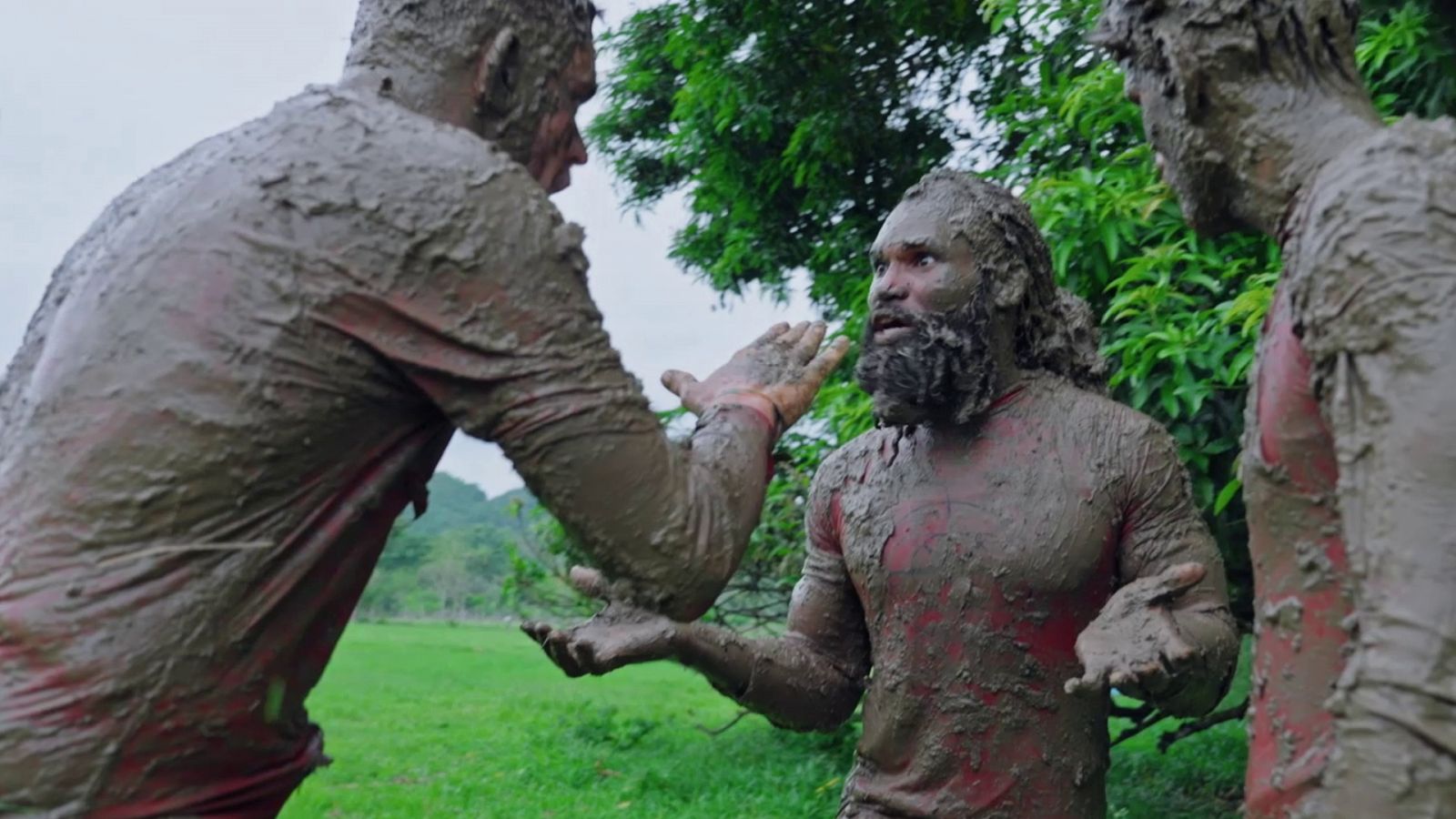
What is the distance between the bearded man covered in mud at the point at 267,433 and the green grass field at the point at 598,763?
18.1 ft

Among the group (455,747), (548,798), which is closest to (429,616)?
(455,747)

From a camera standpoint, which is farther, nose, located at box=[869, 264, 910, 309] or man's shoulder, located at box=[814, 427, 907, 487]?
man's shoulder, located at box=[814, 427, 907, 487]

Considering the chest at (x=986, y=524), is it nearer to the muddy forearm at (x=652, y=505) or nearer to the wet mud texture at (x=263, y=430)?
the muddy forearm at (x=652, y=505)

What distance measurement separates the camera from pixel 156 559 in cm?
188

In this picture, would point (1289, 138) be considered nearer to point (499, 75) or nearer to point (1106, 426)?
point (1106, 426)

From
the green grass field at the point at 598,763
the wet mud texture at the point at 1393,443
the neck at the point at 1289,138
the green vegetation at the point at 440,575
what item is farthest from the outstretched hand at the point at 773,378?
the green vegetation at the point at 440,575

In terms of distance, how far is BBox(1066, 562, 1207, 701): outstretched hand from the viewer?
235 cm

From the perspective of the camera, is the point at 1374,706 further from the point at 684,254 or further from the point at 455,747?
the point at 455,747

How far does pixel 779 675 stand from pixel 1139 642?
0.82 meters

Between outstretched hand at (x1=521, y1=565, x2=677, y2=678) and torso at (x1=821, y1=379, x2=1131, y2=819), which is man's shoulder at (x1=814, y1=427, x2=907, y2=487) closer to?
torso at (x1=821, y1=379, x2=1131, y2=819)

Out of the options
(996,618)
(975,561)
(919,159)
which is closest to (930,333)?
(975,561)

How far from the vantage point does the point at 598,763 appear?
9.75m

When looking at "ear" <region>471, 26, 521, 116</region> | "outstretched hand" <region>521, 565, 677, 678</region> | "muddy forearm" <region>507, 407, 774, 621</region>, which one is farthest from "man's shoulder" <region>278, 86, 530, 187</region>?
"outstretched hand" <region>521, 565, 677, 678</region>

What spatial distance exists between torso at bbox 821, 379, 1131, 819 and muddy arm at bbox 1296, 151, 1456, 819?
3.37ft
